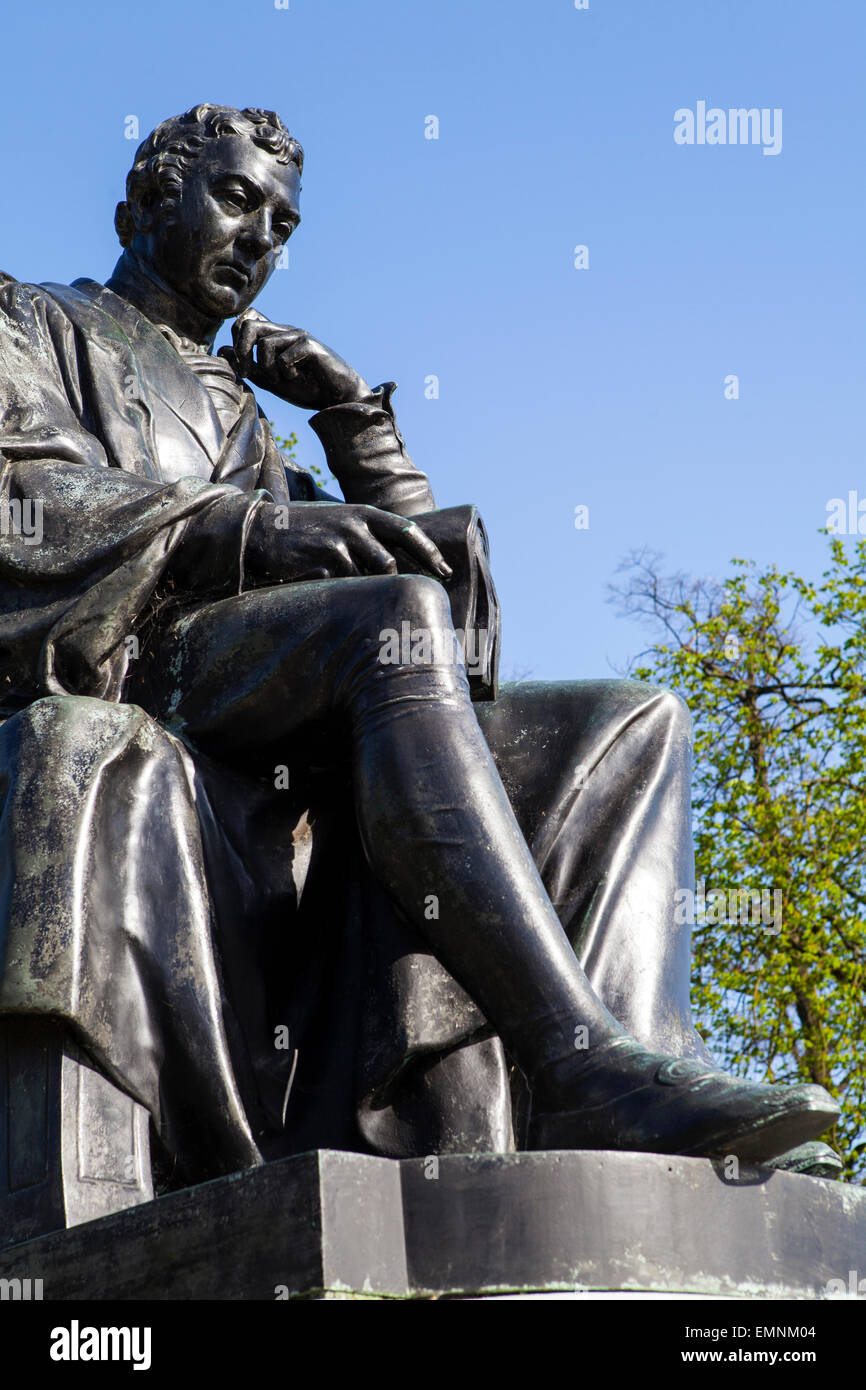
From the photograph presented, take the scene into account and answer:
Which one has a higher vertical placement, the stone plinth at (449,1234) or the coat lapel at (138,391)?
the coat lapel at (138,391)

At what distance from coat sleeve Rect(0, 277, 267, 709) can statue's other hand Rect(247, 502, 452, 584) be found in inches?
2.0

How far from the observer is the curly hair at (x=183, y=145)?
Result: 5.36m

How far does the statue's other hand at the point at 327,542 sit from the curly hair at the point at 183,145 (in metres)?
1.35

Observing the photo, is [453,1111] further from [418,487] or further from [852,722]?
[852,722]

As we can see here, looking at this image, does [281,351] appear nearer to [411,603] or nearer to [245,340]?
[245,340]

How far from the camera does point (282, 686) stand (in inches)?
162

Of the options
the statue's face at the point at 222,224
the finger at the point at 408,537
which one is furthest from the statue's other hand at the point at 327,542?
the statue's face at the point at 222,224

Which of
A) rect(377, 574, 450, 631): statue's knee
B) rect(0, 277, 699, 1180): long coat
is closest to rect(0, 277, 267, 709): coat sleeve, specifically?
rect(0, 277, 699, 1180): long coat

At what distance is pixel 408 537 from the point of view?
4422mm

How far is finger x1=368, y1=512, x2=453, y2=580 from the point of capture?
14.5ft

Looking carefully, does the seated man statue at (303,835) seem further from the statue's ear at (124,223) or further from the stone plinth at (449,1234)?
the statue's ear at (124,223)

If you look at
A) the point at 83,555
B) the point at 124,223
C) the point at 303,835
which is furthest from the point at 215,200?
the point at 303,835

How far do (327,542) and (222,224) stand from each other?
140 cm
